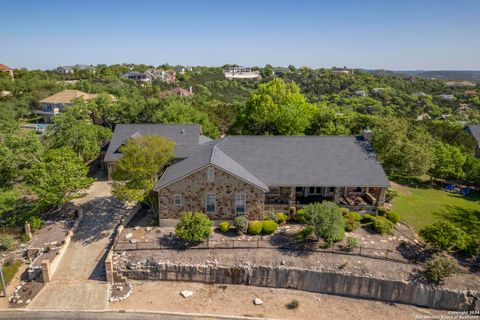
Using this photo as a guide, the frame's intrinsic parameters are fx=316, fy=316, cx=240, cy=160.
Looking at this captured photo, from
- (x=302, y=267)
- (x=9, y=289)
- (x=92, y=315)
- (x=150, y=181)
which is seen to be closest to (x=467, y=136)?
(x=302, y=267)

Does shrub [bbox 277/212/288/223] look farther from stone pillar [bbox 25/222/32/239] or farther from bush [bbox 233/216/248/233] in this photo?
stone pillar [bbox 25/222/32/239]

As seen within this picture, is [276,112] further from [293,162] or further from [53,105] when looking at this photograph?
[53,105]

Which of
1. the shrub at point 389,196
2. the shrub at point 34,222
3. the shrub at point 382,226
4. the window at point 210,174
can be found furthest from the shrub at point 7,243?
the shrub at point 389,196

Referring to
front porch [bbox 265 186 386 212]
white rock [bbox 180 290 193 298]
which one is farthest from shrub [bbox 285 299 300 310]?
front porch [bbox 265 186 386 212]

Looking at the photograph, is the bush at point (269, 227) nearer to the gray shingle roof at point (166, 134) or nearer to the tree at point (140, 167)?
the tree at point (140, 167)

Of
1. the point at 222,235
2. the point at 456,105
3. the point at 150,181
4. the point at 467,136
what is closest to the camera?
the point at 222,235

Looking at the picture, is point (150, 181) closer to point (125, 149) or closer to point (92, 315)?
point (125, 149)
